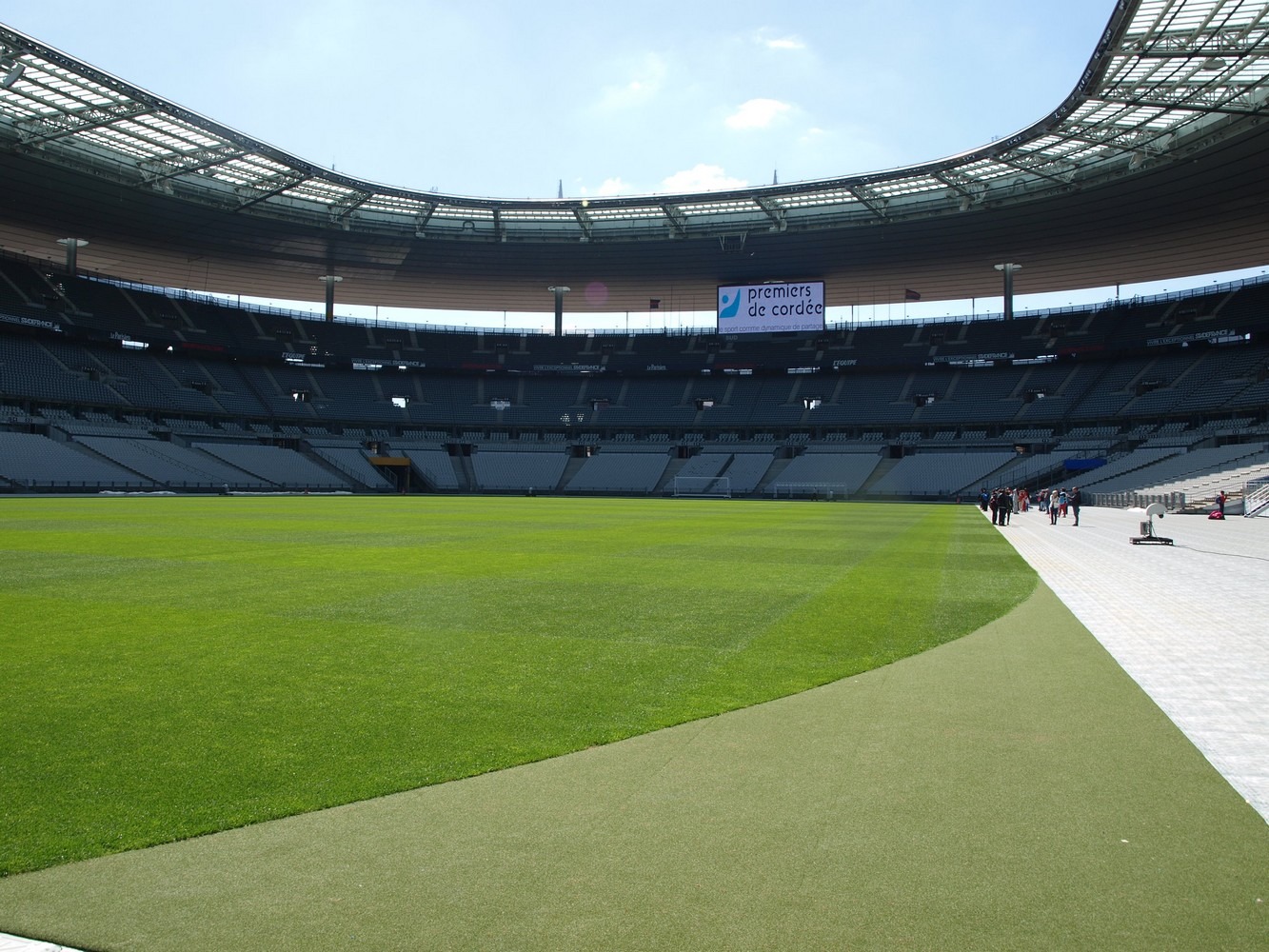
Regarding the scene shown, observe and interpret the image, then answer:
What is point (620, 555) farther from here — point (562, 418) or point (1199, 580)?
point (562, 418)

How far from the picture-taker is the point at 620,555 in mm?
15219

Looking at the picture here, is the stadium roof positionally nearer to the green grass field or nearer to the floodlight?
the floodlight

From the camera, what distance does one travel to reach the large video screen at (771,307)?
64625 mm

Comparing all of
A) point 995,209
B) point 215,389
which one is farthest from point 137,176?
point 995,209

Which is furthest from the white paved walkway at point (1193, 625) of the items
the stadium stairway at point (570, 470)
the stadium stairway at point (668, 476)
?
the stadium stairway at point (570, 470)

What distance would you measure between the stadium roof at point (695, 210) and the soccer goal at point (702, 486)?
1726 cm

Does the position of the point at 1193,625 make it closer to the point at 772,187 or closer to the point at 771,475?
the point at 772,187

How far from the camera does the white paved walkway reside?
4837mm

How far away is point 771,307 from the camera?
65.6 m

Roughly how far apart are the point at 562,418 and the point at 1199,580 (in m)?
69.2

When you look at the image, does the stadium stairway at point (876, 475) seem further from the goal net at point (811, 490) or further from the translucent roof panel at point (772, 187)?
the translucent roof panel at point (772, 187)

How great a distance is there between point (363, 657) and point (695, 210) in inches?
2253

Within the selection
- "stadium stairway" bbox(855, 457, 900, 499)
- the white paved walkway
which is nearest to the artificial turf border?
the white paved walkway

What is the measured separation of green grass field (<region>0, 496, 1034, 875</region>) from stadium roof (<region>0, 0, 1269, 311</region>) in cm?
3016
